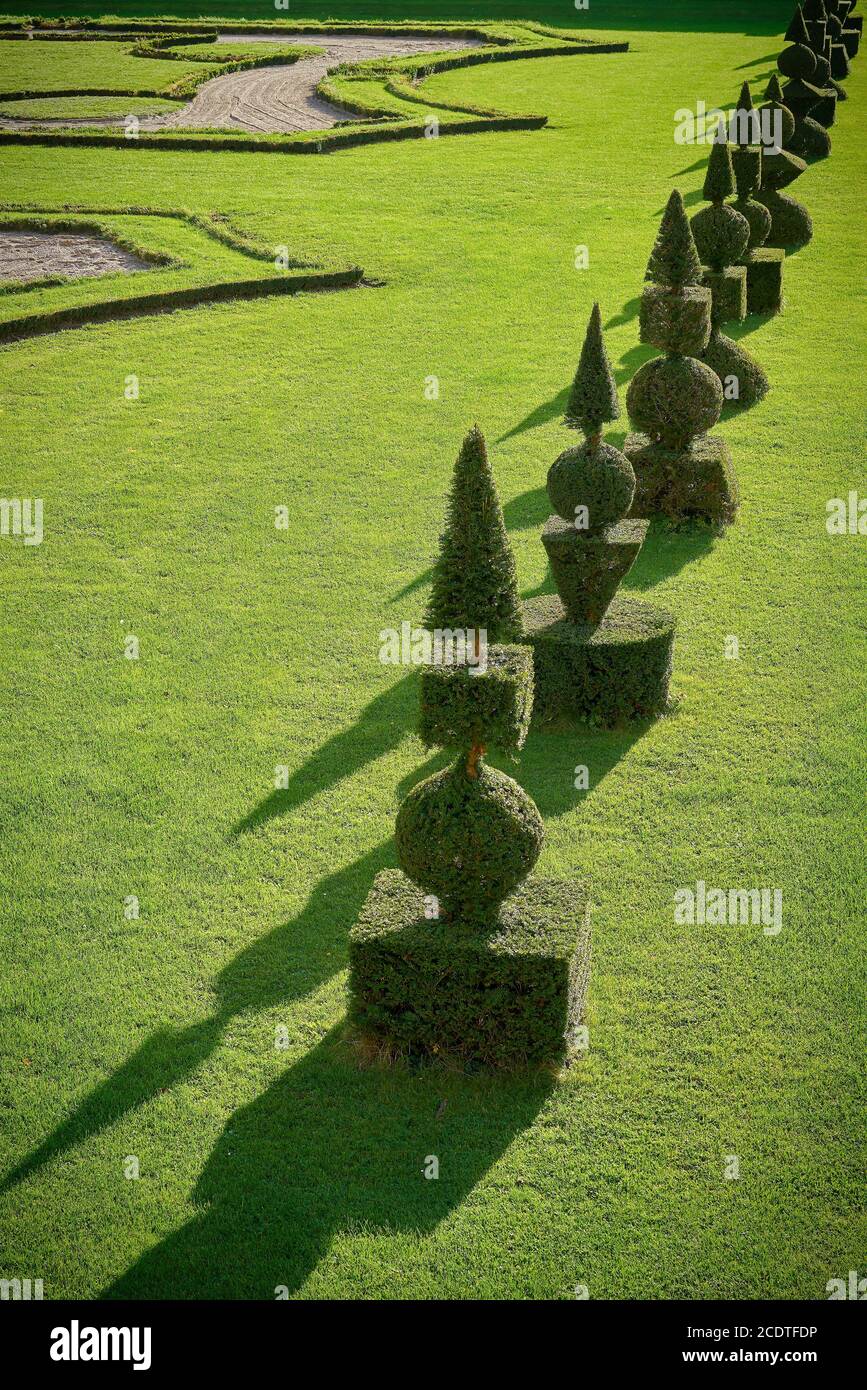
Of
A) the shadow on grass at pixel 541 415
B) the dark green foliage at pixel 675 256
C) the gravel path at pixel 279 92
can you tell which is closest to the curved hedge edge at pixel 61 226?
the gravel path at pixel 279 92

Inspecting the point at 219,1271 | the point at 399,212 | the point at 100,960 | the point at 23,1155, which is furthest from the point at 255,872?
the point at 399,212

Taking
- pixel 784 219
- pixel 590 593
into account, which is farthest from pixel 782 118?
pixel 590 593

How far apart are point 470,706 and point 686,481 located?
9998 millimetres

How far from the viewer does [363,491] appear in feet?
63.2

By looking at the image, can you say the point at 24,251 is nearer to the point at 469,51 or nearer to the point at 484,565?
the point at 484,565

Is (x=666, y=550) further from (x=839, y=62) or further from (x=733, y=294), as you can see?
(x=839, y=62)

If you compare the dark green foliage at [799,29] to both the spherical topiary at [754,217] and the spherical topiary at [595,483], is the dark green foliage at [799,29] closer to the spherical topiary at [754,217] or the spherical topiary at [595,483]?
the spherical topiary at [754,217]

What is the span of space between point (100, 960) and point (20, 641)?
5955mm

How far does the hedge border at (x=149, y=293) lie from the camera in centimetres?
2602

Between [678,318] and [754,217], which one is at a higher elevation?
[754,217]

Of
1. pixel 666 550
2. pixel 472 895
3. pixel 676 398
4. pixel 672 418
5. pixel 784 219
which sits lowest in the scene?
pixel 472 895

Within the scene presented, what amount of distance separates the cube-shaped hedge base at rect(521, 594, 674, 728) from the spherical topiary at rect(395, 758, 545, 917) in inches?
179

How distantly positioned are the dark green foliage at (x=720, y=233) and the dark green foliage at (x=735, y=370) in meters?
1.18

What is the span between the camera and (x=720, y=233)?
67.8 feet
